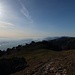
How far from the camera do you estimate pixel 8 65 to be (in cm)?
3734

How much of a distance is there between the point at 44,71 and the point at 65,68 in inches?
137

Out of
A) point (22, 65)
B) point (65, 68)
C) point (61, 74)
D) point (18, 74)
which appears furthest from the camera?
point (22, 65)

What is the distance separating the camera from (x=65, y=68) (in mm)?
25812

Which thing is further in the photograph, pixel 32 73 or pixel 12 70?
pixel 12 70

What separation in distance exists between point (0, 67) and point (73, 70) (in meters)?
17.9

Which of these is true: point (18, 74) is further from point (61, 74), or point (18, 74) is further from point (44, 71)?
point (61, 74)

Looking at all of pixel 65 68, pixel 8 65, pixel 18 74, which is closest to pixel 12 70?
pixel 8 65

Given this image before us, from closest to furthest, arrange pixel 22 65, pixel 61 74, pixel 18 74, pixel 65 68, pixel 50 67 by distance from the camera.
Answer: pixel 61 74 → pixel 65 68 → pixel 50 67 → pixel 18 74 → pixel 22 65

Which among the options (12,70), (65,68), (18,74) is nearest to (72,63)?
(65,68)

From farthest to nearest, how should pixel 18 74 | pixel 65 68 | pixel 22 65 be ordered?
pixel 22 65 → pixel 18 74 → pixel 65 68

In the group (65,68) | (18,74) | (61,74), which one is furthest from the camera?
(18,74)

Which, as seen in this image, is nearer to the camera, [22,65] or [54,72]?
[54,72]

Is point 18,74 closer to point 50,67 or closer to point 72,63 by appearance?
point 50,67

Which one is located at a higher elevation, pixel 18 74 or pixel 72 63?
pixel 72 63
